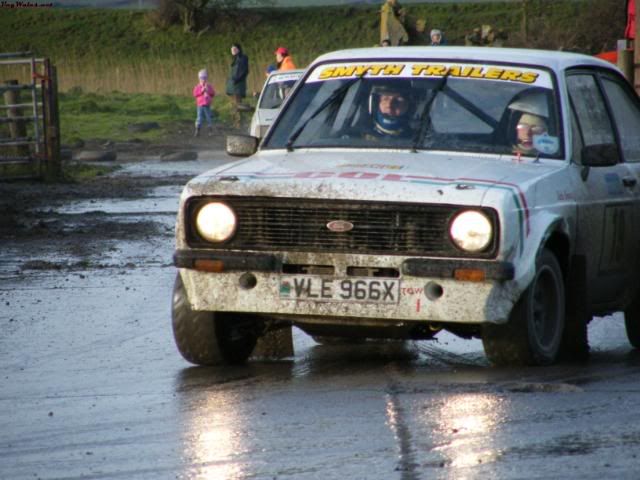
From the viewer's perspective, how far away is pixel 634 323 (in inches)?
364

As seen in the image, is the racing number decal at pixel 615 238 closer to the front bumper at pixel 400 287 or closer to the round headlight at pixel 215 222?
the front bumper at pixel 400 287

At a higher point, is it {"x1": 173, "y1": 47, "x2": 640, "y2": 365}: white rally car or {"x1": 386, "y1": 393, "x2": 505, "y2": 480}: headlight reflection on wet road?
{"x1": 173, "y1": 47, "x2": 640, "y2": 365}: white rally car

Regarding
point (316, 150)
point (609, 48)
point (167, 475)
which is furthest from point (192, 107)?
point (167, 475)

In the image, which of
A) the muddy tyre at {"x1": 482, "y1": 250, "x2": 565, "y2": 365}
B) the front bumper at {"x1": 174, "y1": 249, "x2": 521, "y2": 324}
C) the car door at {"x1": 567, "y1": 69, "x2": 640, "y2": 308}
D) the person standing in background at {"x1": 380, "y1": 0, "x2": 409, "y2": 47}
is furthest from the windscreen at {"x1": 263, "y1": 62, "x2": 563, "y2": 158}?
the person standing in background at {"x1": 380, "y1": 0, "x2": 409, "y2": 47}

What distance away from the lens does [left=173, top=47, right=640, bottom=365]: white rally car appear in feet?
24.1

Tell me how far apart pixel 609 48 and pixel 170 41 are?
2064 inches

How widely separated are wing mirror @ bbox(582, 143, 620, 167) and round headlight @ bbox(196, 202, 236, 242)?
6.24 ft

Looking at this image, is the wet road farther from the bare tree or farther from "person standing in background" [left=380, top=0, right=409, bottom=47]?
the bare tree

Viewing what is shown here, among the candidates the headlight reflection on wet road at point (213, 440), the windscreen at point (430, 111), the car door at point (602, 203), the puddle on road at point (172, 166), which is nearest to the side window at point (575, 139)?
the car door at point (602, 203)

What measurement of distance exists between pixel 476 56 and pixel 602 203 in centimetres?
104

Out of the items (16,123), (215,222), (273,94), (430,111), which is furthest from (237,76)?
(215,222)

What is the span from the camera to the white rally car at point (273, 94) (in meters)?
24.9

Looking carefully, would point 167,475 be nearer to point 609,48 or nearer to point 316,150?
point 316,150

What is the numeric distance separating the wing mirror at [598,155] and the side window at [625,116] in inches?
30.9
